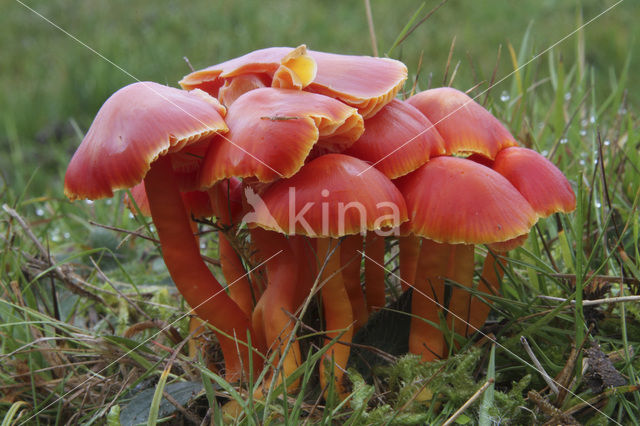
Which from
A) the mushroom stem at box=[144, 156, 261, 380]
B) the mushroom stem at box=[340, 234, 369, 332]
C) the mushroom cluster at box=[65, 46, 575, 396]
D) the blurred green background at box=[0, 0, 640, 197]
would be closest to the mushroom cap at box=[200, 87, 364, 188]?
the mushroom cluster at box=[65, 46, 575, 396]

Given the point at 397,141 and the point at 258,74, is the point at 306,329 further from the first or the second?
the point at 258,74

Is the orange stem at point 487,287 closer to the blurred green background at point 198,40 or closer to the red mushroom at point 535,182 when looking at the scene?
the red mushroom at point 535,182

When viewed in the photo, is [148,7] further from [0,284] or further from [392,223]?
[392,223]

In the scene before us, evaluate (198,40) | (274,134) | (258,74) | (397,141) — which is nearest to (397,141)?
(397,141)

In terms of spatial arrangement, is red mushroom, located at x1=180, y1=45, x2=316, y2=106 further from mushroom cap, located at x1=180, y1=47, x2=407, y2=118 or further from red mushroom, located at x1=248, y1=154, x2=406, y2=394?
red mushroom, located at x1=248, y1=154, x2=406, y2=394

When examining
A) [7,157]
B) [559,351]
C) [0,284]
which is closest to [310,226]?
[559,351]

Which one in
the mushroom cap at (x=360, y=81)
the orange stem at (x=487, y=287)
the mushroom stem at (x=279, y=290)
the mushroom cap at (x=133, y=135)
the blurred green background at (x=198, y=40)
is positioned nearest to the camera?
the mushroom cap at (x=133, y=135)

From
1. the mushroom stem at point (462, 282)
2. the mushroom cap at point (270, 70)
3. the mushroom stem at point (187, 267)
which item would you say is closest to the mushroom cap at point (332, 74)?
the mushroom cap at point (270, 70)
